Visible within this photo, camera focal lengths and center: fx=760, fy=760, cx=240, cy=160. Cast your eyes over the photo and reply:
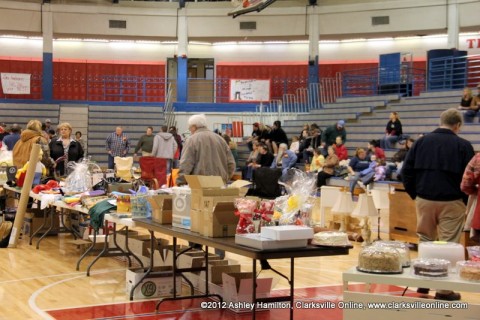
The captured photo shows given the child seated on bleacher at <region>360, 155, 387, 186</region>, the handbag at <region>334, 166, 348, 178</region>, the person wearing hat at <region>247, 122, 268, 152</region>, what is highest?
the person wearing hat at <region>247, 122, 268, 152</region>

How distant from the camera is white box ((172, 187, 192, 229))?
17.3 feet

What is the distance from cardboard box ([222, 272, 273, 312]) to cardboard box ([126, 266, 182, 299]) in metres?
0.59

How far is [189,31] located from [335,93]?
455 cm

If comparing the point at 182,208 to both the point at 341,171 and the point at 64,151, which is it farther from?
the point at 341,171

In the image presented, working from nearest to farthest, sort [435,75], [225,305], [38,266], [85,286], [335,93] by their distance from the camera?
[225,305]
[85,286]
[38,266]
[435,75]
[335,93]

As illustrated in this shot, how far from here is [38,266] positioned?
7602 mm

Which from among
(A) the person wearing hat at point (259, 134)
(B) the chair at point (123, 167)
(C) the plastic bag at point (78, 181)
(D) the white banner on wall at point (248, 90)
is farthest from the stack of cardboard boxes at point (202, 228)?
(D) the white banner on wall at point (248, 90)

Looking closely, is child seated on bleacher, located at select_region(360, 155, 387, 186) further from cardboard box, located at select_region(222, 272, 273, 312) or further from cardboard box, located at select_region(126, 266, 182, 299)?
cardboard box, located at select_region(222, 272, 273, 312)

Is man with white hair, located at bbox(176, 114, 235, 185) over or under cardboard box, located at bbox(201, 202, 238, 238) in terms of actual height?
over

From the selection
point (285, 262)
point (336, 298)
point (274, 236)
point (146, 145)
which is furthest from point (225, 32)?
point (274, 236)

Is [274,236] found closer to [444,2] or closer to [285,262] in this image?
[285,262]

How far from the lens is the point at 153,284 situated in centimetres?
611

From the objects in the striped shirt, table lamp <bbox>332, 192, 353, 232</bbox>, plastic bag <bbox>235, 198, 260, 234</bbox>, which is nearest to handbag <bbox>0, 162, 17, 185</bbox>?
table lamp <bbox>332, 192, 353, 232</bbox>

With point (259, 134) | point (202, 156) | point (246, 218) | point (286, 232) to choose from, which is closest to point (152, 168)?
point (202, 156)
